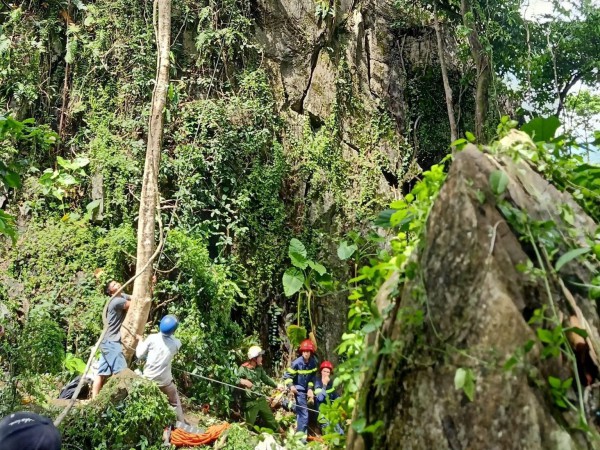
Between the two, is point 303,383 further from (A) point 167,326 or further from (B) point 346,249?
(B) point 346,249

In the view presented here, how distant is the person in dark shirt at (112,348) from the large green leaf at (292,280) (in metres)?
2.31

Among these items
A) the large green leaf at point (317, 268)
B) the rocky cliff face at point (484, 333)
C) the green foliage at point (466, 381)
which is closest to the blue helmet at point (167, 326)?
the large green leaf at point (317, 268)

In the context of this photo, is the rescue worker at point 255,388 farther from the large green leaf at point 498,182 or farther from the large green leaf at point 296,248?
the large green leaf at point 498,182

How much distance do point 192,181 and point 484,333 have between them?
683 centimetres

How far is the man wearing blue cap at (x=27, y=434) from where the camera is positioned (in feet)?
4.71

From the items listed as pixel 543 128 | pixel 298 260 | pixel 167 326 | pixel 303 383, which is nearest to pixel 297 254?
pixel 298 260

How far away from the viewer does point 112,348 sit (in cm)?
630

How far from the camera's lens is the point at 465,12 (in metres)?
10.2

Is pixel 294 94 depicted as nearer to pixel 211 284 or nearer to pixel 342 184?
pixel 342 184

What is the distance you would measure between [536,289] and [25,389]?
220 inches

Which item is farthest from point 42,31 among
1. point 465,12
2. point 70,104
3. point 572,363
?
point 572,363

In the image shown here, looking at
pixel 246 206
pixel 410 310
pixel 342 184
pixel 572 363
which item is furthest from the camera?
pixel 342 184

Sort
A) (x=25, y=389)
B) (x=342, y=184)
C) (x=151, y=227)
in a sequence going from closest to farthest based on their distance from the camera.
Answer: (x=25, y=389) → (x=151, y=227) → (x=342, y=184)

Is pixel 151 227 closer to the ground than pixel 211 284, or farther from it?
farther from it
